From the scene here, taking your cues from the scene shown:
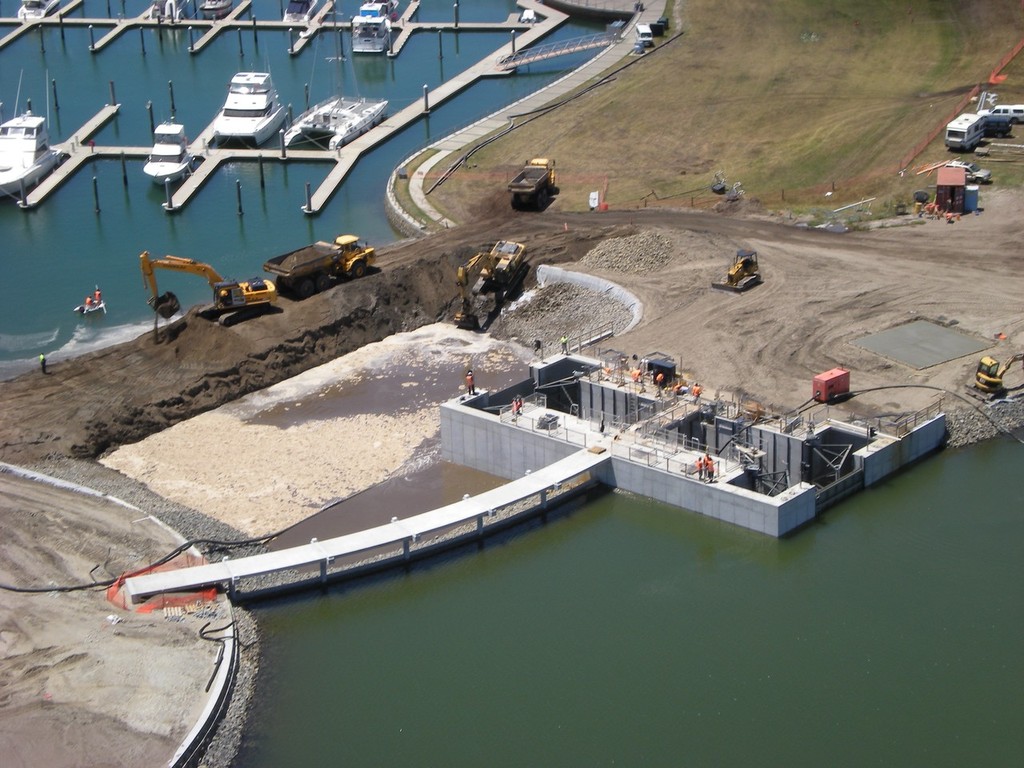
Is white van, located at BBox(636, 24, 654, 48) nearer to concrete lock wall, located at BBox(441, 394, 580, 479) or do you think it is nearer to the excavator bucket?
the excavator bucket

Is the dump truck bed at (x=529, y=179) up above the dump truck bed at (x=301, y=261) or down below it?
above

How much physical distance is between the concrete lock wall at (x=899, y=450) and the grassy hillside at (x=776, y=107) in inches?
841

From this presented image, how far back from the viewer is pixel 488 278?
205 feet

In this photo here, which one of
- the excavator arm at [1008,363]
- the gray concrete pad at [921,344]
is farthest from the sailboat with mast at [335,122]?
the excavator arm at [1008,363]

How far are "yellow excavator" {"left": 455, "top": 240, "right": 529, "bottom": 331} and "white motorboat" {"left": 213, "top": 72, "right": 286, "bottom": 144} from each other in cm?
3088

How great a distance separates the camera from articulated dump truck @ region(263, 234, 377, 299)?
62.1 meters

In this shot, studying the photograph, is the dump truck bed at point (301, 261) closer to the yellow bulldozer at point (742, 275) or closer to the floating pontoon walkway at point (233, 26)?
the yellow bulldozer at point (742, 275)

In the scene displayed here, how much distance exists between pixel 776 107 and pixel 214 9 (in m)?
53.2

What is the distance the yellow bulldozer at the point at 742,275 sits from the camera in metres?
60.5

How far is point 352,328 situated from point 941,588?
27.4 m

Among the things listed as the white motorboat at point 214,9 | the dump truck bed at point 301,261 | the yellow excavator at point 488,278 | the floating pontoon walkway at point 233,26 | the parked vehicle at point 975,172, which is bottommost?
the yellow excavator at point 488,278

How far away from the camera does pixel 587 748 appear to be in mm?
36469

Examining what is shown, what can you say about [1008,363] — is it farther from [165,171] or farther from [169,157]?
[169,157]

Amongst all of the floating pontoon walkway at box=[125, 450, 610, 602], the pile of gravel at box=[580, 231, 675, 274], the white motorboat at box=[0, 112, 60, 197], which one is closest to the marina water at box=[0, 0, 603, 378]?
the white motorboat at box=[0, 112, 60, 197]
